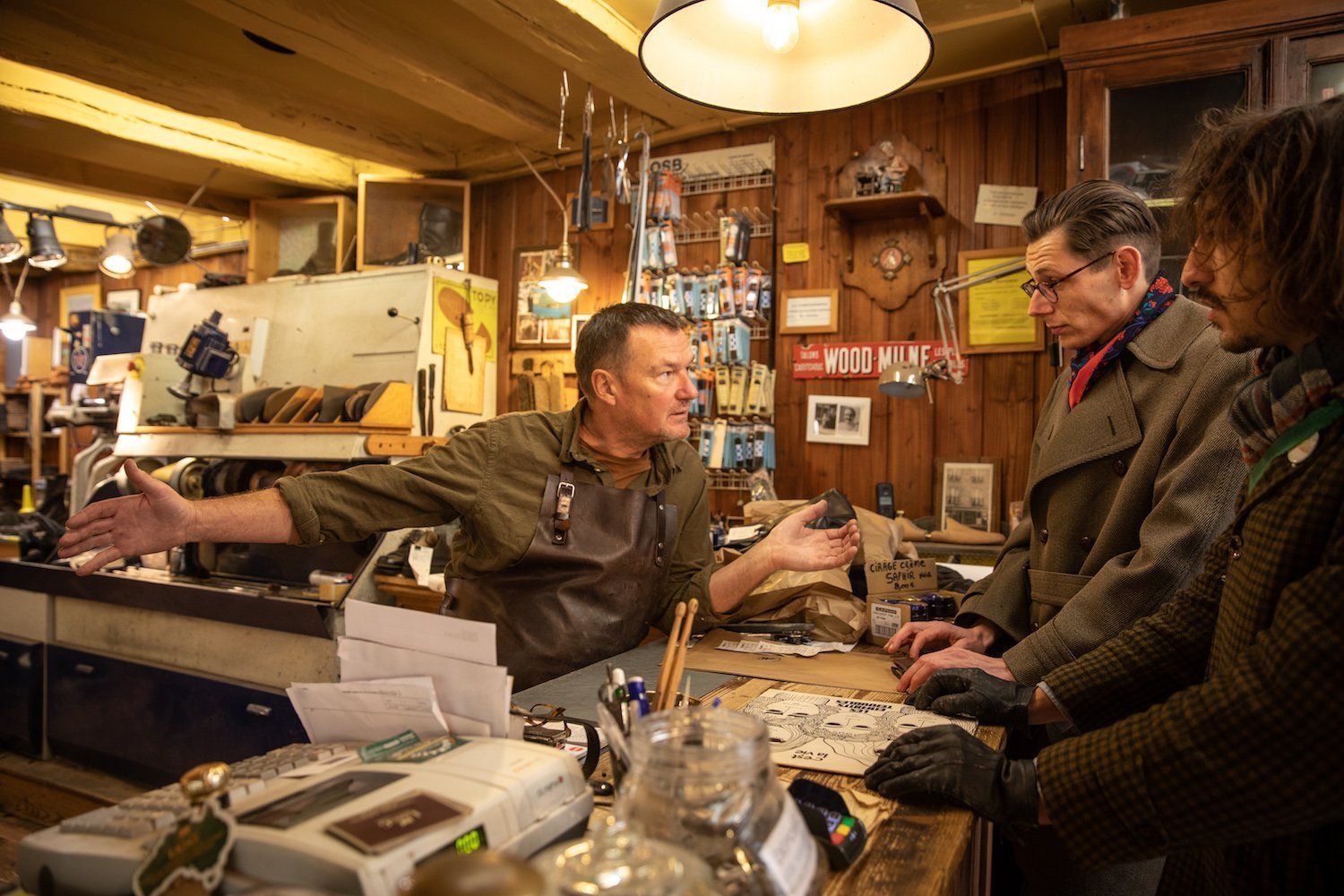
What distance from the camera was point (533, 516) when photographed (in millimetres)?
2211

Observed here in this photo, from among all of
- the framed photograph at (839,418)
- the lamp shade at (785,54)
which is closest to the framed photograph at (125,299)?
the framed photograph at (839,418)

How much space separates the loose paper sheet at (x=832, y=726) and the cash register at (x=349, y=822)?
0.45 meters

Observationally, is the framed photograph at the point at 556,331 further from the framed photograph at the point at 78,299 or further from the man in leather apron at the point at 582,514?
the framed photograph at the point at 78,299

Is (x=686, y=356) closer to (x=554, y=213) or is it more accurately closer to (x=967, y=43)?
(x=967, y=43)

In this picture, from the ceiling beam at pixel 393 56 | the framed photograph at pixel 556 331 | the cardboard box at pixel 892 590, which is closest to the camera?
the cardboard box at pixel 892 590

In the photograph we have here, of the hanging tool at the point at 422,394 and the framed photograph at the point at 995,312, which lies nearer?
the framed photograph at the point at 995,312

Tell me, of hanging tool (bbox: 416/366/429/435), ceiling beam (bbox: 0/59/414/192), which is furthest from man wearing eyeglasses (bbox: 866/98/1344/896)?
ceiling beam (bbox: 0/59/414/192)

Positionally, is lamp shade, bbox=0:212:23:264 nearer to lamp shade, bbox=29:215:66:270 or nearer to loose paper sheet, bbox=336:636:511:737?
lamp shade, bbox=29:215:66:270

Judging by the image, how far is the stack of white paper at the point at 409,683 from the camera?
42.1 inches

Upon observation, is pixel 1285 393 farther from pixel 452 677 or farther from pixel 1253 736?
pixel 452 677

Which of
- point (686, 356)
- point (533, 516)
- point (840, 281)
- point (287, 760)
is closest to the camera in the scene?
point (287, 760)

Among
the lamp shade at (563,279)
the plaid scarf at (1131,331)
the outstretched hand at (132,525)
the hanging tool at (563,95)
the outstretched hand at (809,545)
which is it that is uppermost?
the hanging tool at (563,95)

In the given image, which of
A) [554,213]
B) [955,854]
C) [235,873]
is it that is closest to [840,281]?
[554,213]

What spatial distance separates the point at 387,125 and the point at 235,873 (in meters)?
5.00
